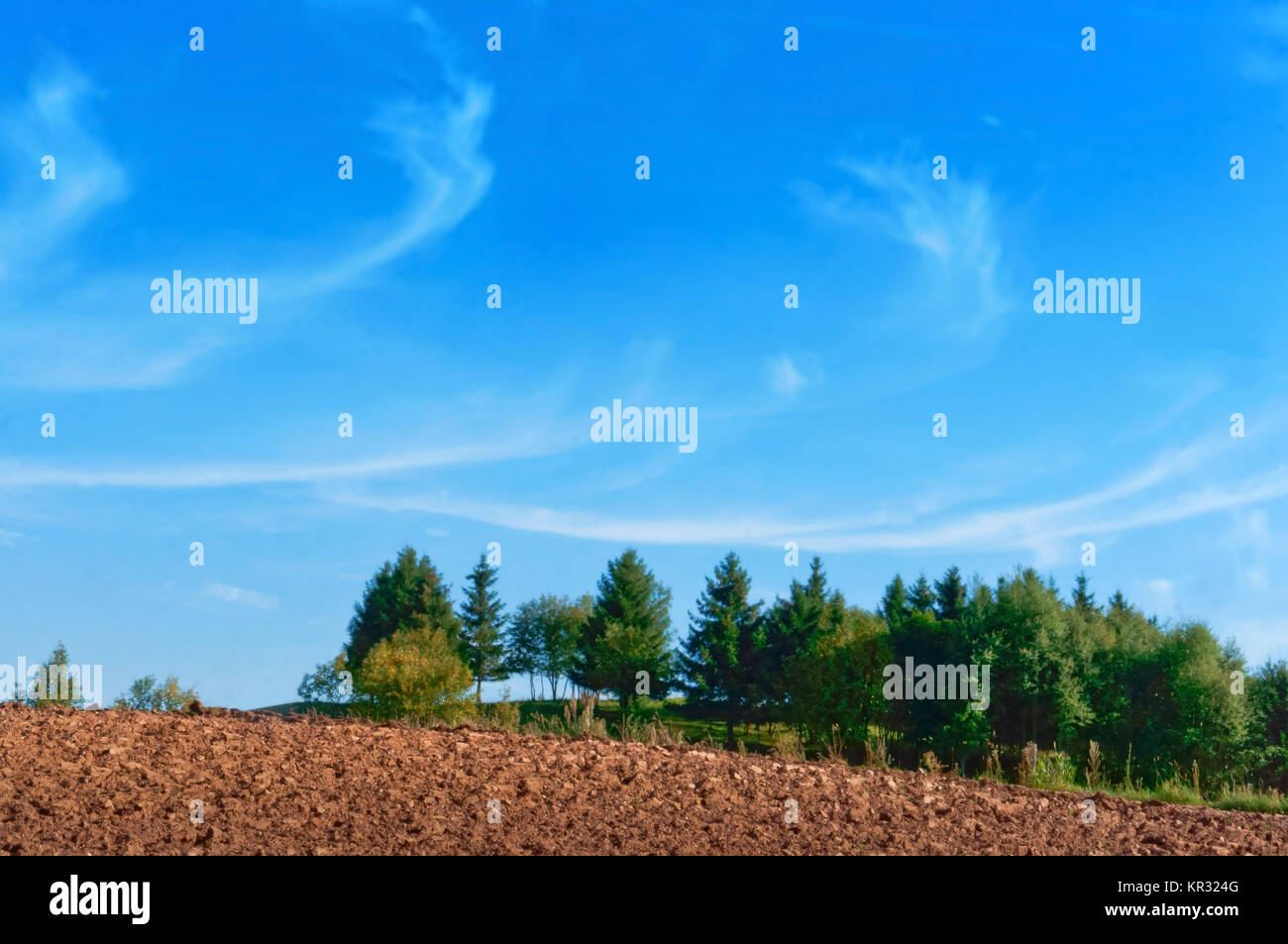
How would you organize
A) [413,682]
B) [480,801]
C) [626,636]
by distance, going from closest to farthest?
[480,801] < [413,682] < [626,636]

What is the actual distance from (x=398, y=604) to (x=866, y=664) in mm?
32200

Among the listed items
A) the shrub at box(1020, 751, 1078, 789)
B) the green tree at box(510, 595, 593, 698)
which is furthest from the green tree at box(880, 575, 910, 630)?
the shrub at box(1020, 751, 1078, 789)

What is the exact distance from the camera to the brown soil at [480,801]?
7.98 m

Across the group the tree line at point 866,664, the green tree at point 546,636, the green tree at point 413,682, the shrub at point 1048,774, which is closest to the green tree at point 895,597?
the tree line at point 866,664

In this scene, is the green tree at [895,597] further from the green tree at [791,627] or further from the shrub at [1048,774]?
the shrub at [1048,774]

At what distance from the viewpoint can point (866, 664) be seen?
45812 millimetres

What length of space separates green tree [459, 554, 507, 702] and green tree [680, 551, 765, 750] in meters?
13.7

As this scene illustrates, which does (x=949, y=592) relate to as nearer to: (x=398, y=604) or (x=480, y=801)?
(x=398, y=604)

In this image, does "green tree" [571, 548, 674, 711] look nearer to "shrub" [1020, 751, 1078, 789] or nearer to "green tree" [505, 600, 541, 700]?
"green tree" [505, 600, 541, 700]

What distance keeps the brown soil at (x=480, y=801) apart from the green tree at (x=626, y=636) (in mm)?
43111

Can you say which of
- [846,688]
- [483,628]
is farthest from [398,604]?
[846,688]
